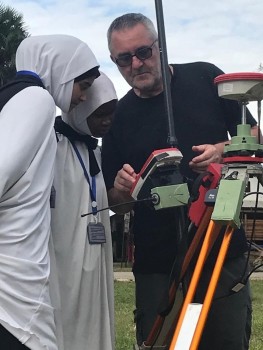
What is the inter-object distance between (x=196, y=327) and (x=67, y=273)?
718 mm

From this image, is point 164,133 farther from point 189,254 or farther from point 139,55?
point 189,254

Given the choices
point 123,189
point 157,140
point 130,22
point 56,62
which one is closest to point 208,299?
point 123,189

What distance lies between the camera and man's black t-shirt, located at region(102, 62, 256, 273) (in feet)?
9.97

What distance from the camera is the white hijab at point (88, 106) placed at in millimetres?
2773

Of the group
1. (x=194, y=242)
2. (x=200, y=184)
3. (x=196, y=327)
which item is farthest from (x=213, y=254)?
(x=196, y=327)

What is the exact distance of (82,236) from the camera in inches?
103

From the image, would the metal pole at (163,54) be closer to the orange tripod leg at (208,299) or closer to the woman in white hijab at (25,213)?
the woman in white hijab at (25,213)

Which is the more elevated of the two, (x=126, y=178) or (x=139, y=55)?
(x=139, y=55)

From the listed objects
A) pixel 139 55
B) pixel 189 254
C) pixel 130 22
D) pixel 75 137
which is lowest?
pixel 189 254

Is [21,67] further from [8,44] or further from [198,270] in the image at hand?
[8,44]

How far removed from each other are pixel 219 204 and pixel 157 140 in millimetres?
1026

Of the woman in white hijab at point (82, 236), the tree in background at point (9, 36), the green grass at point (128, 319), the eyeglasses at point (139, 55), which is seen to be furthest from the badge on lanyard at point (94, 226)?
the tree in background at point (9, 36)

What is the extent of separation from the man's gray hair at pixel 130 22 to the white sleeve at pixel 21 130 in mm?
914

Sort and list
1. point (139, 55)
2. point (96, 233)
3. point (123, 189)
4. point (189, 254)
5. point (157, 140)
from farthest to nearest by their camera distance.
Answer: point (157, 140) → point (139, 55) → point (123, 189) → point (96, 233) → point (189, 254)
